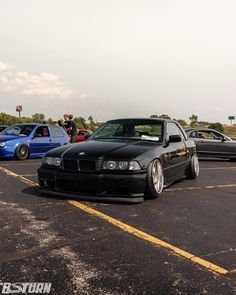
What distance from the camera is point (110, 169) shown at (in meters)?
5.64

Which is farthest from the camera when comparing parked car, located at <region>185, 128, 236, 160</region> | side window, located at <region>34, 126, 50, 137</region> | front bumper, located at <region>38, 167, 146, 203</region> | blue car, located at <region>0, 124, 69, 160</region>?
parked car, located at <region>185, 128, 236, 160</region>

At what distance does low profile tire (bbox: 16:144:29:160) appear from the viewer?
41.2 ft

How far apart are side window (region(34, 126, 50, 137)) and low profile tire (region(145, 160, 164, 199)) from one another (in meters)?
7.94

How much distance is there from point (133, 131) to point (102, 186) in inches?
70.0

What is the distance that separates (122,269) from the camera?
10.6ft

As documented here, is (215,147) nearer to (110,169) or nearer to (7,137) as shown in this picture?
(7,137)

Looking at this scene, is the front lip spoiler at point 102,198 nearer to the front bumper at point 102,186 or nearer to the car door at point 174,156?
the front bumper at point 102,186

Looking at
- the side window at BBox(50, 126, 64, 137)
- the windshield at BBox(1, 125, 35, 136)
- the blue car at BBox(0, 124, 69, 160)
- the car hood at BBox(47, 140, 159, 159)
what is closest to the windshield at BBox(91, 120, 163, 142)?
the car hood at BBox(47, 140, 159, 159)

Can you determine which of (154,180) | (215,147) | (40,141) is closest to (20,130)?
(40,141)

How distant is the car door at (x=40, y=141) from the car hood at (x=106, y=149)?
23.2ft

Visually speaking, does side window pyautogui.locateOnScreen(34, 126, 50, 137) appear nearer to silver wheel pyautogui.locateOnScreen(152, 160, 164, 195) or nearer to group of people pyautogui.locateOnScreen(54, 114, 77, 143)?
group of people pyautogui.locateOnScreen(54, 114, 77, 143)

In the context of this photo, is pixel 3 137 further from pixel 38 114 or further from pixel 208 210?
pixel 38 114

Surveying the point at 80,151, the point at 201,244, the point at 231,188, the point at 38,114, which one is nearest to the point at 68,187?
the point at 80,151

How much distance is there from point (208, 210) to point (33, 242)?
270 centimetres
